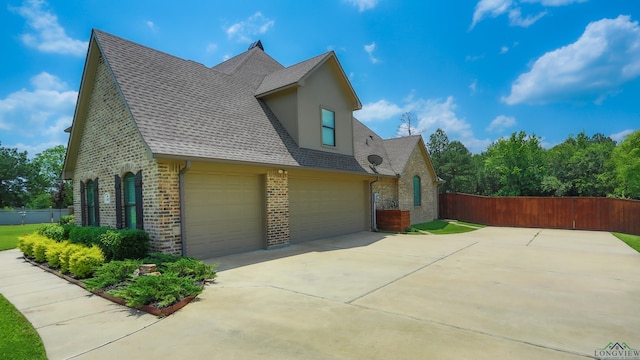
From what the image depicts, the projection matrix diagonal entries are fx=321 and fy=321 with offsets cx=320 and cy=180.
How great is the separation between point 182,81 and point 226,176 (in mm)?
3965

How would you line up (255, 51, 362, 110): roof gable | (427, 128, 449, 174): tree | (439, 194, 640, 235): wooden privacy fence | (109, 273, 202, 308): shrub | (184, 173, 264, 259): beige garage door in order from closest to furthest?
(109, 273, 202, 308): shrub < (184, 173, 264, 259): beige garage door < (255, 51, 362, 110): roof gable < (439, 194, 640, 235): wooden privacy fence < (427, 128, 449, 174): tree

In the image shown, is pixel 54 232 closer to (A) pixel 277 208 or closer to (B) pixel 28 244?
(B) pixel 28 244

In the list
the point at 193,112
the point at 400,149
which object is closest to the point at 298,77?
the point at 193,112

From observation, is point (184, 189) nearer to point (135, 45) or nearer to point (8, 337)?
point (8, 337)

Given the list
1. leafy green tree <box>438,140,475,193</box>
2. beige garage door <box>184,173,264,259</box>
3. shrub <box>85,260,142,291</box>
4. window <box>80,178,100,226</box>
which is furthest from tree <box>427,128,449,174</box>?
shrub <box>85,260,142,291</box>

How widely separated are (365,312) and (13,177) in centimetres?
6228

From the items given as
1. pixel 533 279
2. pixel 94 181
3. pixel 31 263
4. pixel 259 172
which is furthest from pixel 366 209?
pixel 31 263

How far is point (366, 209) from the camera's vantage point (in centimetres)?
1588

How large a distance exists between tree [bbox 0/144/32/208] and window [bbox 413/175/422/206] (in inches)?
2209

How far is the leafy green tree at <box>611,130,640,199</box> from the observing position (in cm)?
3297

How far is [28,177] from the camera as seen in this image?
49.1 meters

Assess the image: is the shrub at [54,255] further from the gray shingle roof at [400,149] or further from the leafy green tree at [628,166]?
the leafy green tree at [628,166]

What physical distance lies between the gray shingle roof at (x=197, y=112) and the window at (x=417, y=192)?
775 centimetres

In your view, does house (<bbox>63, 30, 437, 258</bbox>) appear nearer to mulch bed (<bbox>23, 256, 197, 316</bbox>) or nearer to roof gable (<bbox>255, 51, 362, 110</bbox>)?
roof gable (<bbox>255, 51, 362, 110</bbox>)
